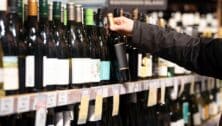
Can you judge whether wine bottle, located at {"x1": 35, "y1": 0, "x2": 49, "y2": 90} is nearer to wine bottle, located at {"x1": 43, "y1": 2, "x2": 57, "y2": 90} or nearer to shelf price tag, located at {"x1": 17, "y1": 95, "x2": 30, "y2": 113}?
wine bottle, located at {"x1": 43, "y1": 2, "x2": 57, "y2": 90}

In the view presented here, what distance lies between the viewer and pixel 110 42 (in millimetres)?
1964

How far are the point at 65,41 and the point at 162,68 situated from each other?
81 cm

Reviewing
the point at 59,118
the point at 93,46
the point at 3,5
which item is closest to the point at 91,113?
the point at 59,118

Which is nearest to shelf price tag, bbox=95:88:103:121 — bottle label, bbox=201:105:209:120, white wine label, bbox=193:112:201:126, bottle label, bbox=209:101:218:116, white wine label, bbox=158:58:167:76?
white wine label, bbox=158:58:167:76

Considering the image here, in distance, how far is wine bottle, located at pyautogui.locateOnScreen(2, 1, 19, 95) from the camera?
131 cm

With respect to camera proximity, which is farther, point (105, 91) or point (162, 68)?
point (162, 68)

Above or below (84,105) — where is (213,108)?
below

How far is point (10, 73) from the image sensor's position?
4.30ft

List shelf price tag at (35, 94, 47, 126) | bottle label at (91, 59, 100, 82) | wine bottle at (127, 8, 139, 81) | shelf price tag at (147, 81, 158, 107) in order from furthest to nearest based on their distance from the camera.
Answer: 1. shelf price tag at (147, 81, 158, 107)
2. wine bottle at (127, 8, 139, 81)
3. bottle label at (91, 59, 100, 82)
4. shelf price tag at (35, 94, 47, 126)

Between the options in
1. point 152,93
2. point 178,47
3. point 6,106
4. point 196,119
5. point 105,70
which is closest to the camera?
point 6,106

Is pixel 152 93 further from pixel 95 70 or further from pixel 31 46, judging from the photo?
pixel 31 46

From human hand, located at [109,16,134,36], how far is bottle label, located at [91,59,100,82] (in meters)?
0.22

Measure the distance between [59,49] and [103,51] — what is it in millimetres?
301

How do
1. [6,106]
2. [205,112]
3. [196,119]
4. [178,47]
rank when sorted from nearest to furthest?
[6,106] → [178,47] → [196,119] → [205,112]
